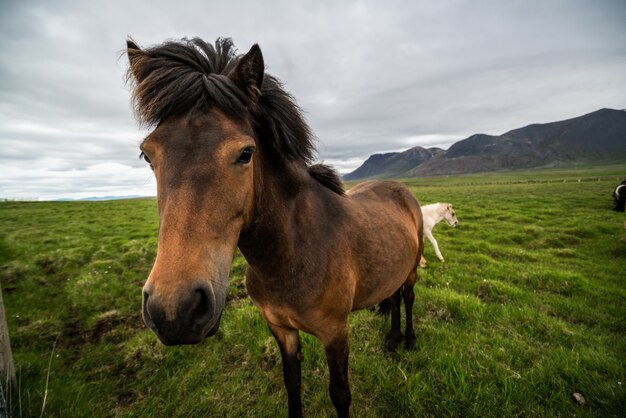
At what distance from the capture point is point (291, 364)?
3.04 metres

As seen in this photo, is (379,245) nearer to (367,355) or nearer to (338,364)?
(338,364)

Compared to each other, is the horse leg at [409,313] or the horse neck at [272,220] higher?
the horse neck at [272,220]

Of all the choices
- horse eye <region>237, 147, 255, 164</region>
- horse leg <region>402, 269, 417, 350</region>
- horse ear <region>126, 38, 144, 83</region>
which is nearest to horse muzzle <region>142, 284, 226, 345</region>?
horse eye <region>237, 147, 255, 164</region>

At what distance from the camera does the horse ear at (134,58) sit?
6.64 feet

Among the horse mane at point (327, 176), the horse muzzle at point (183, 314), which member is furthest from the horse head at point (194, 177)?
the horse mane at point (327, 176)

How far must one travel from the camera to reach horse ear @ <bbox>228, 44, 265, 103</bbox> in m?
1.84

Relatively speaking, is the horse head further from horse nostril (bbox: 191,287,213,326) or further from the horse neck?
the horse neck

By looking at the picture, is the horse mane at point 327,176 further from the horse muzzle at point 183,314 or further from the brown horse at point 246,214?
the horse muzzle at point 183,314

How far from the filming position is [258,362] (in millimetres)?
3986

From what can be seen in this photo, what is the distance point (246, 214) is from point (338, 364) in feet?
6.32

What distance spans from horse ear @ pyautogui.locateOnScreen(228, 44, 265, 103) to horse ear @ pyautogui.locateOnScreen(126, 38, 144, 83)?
2.50ft

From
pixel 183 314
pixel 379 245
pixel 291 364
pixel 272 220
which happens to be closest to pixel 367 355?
pixel 291 364

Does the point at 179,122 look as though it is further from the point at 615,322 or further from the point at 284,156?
the point at 615,322

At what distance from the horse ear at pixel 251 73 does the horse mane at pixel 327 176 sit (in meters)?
1.24
